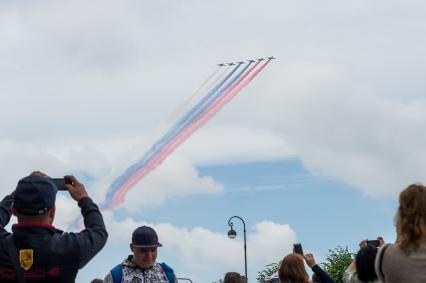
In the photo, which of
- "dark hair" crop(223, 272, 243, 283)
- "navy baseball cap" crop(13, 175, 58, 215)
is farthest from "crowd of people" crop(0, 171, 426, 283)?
"dark hair" crop(223, 272, 243, 283)

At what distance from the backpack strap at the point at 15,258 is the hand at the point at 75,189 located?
481 mm

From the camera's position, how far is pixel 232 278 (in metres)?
9.60

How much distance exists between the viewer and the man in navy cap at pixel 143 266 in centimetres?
844

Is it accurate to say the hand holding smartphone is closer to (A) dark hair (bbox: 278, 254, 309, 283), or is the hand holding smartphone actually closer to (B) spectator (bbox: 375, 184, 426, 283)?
(B) spectator (bbox: 375, 184, 426, 283)

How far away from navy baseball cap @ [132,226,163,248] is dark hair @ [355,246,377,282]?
2021mm

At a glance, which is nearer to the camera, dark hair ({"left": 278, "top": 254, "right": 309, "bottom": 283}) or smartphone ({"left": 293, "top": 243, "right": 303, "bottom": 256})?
dark hair ({"left": 278, "top": 254, "right": 309, "bottom": 283})

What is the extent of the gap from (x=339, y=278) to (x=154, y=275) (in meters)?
57.2

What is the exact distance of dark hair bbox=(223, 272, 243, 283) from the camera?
377 inches

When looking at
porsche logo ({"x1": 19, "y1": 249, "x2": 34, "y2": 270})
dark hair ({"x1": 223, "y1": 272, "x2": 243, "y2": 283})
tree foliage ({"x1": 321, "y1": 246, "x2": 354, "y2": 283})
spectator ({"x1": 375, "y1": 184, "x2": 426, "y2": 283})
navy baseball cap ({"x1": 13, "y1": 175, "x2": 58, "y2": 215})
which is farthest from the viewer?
tree foliage ({"x1": 321, "y1": 246, "x2": 354, "y2": 283})

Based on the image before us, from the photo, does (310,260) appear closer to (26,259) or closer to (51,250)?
(51,250)

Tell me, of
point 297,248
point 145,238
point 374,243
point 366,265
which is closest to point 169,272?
point 145,238

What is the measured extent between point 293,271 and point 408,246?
2.61 metres

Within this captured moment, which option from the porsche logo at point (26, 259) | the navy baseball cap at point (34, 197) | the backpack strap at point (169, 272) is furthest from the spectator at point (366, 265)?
the porsche logo at point (26, 259)

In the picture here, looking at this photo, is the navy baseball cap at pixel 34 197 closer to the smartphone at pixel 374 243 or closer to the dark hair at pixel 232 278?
the smartphone at pixel 374 243
